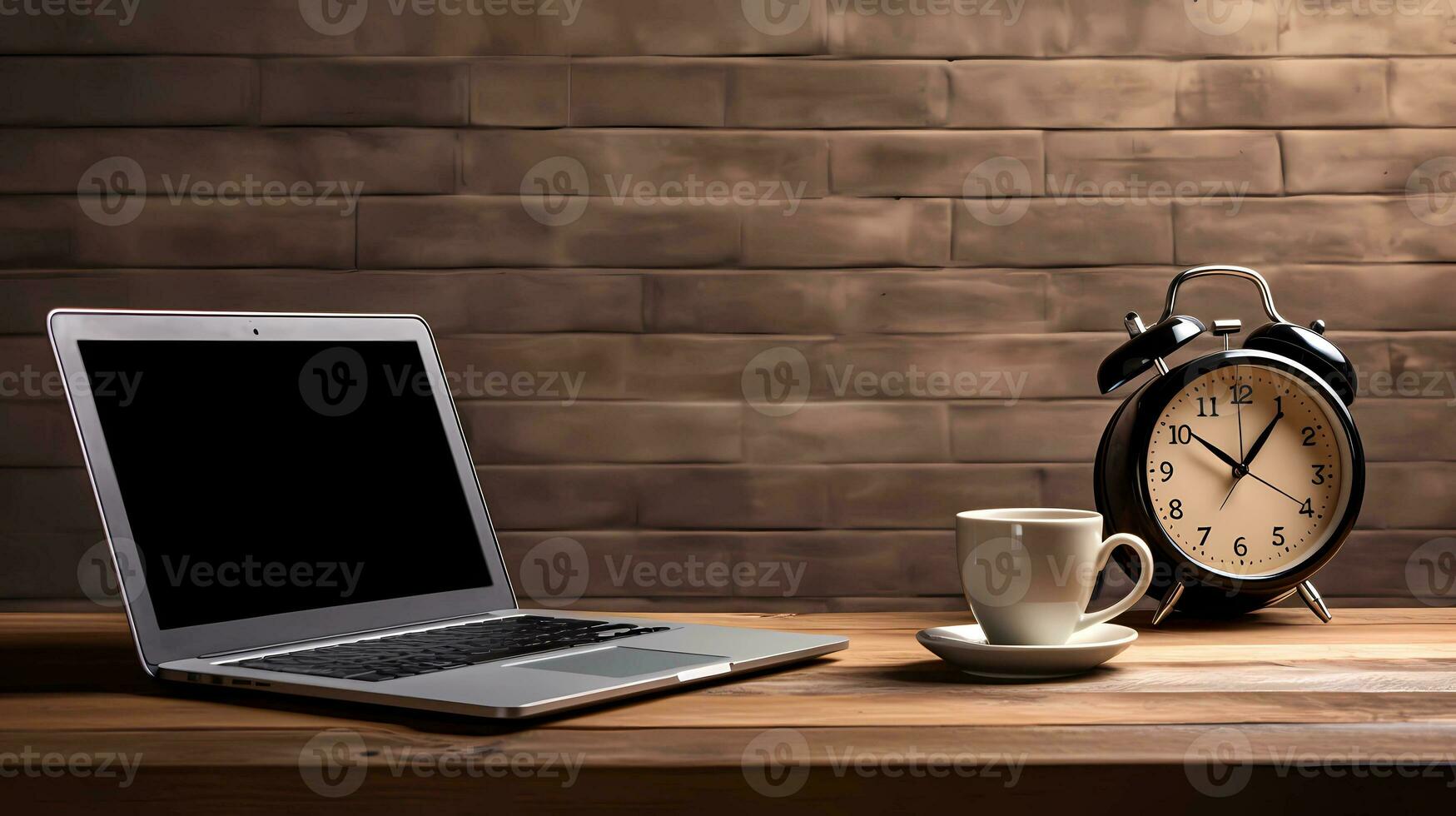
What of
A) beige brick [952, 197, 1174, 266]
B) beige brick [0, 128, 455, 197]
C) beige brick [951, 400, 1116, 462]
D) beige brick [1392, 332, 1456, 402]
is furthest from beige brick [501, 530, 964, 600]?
beige brick [1392, 332, 1456, 402]

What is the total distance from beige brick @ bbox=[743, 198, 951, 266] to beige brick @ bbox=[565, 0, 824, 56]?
196 millimetres

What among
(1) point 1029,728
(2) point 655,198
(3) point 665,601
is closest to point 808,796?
(1) point 1029,728

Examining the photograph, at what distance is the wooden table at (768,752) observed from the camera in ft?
2.01

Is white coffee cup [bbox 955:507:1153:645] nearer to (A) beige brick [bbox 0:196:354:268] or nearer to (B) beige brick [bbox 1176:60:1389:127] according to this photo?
(B) beige brick [bbox 1176:60:1389:127]

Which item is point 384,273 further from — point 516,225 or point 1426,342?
point 1426,342

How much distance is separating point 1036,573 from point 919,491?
57cm

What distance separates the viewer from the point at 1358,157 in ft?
4.61

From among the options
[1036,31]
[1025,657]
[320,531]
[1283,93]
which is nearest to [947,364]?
[1036,31]

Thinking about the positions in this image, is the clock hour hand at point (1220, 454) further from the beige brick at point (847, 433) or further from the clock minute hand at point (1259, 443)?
the beige brick at point (847, 433)

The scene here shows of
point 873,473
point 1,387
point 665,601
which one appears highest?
point 1,387

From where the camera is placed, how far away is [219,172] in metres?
1.37

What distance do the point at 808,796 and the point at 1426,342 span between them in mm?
1156

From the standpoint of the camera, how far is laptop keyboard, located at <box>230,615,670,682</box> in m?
0.76

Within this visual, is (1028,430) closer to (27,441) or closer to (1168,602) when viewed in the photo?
(1168,602)
